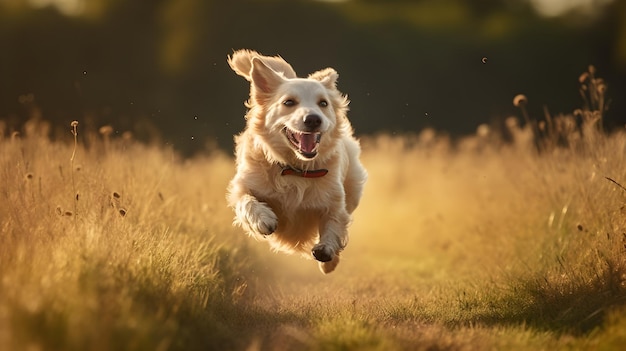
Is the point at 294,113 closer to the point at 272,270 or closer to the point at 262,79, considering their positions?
the point at 262,79

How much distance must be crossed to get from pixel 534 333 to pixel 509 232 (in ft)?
10.5

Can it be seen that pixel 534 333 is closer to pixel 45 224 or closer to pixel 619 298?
pixel 619 298

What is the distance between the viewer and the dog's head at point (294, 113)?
221 inches

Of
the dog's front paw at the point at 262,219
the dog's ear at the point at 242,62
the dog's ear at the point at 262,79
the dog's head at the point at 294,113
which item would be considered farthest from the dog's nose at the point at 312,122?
the dog's ear at the point at 242,62

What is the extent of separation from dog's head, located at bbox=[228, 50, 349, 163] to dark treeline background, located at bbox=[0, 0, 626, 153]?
33.7ft

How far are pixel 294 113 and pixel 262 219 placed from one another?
79cm

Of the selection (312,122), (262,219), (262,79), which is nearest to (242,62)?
(262,79)

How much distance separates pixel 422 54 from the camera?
1892 cm

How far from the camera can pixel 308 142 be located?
5.69 m

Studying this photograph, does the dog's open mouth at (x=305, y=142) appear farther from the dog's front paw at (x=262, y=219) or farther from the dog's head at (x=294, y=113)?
the dog's front paw at (x=262, y=219)

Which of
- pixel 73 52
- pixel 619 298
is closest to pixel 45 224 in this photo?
pixel 619 298

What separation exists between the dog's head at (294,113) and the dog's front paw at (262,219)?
17.5 inches

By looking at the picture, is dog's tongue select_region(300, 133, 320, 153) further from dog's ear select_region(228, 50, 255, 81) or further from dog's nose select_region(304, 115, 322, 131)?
dog's ear select_region(228, 50, 255, 81)

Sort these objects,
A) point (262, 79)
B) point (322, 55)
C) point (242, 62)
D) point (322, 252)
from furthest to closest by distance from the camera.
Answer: point (322, 55)
point (242, 62)
point (262, 79)
point (322, 252)
